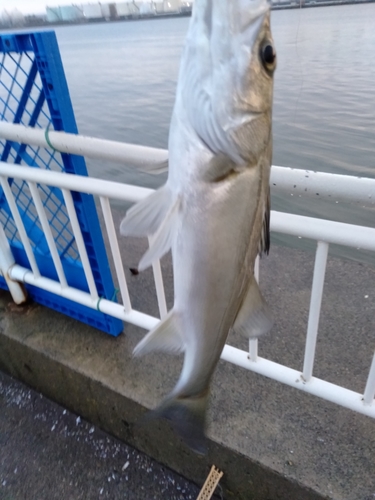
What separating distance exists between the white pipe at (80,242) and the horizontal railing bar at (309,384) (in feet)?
2.76

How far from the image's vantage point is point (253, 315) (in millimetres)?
1132

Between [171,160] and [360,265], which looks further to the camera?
[360,265]

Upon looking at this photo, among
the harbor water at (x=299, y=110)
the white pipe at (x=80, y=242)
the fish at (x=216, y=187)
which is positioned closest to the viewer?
the fish at (x=216, y=187)

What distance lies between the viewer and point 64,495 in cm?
219

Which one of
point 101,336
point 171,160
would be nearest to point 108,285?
point 101,336

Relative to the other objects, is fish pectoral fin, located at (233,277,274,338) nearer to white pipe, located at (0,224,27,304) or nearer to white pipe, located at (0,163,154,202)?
white pipe, located at (0,163,154,202)

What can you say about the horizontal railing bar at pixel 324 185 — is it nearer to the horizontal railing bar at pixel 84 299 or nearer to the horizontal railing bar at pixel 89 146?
the horizontal railing bar at pixel 89 146

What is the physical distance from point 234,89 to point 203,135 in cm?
11

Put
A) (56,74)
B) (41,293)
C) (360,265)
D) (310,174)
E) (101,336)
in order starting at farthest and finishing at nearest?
(360,265), (41,293), (101,336), (56,74), (310,174)

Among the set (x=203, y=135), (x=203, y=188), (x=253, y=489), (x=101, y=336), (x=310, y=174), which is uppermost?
(x=203, y=135)

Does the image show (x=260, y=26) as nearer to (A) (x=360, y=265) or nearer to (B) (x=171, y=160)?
(B) (x=171, y=160)

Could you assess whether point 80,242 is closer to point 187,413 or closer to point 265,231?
point 187,413

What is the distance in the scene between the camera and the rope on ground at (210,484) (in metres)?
2.02

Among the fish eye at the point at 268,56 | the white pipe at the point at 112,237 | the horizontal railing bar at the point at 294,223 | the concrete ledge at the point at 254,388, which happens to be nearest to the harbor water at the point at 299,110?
the fish eye at the point at 268,56
